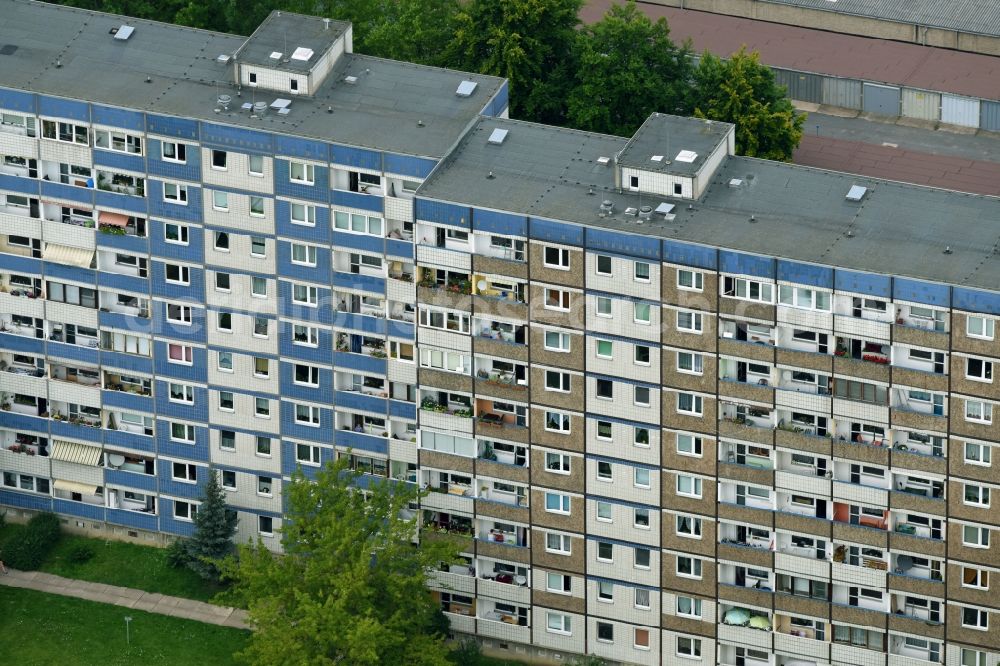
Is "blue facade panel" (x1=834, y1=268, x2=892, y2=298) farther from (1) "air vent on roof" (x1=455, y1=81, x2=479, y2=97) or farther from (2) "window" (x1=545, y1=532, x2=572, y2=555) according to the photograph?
(1) "air vent on roof" (x1=455, y1=81, x2=479, y2=97)

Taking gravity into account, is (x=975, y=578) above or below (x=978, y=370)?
below

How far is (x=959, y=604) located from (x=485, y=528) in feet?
102

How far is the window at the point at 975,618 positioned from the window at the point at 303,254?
46572 mm

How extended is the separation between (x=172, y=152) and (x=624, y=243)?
31657 millimetres

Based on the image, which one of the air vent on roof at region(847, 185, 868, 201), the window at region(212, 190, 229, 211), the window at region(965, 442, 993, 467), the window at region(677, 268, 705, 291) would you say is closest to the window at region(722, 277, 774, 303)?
the window at region(677, 268, 705, 291)

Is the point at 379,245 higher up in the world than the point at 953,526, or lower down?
higher up

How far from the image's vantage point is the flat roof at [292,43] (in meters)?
196

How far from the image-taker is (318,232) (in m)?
192

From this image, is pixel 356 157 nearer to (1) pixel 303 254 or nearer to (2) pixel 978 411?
(1) pixel 303 254

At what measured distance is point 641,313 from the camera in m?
184

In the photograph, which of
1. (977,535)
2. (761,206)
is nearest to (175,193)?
(761,206)

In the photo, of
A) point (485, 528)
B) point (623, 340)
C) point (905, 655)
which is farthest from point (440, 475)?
point (905, 655)

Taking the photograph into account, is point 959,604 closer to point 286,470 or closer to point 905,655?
point 905,655

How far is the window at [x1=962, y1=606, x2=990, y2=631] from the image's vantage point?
184m
